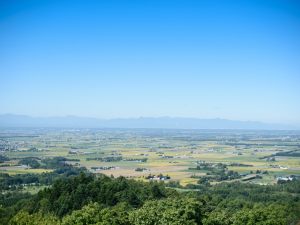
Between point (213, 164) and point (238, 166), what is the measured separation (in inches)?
270

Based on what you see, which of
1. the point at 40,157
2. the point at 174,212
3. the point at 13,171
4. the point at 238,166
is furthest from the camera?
the point at 40,157

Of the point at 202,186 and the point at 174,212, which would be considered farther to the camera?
the point at 202,186

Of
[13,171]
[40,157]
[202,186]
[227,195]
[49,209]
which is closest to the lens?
[49,209]

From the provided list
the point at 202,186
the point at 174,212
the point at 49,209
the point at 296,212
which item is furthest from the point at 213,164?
the point at 174,212

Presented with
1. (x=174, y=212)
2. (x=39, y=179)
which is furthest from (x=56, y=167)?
(x=174, y=212)

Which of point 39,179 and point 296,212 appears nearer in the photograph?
point 296,212

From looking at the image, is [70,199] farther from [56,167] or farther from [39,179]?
[56,167]

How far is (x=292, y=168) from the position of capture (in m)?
93.1

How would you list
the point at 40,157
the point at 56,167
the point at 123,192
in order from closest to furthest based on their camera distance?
the point at 123,192 → the point at 56,167 → the point at 40,157

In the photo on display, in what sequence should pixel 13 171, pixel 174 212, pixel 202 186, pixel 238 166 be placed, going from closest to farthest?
1. pixel 174 212
2. pixel 202 186
3. pixel 13 171
4. pixel 238 166

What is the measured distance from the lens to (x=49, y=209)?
4562 centimetres

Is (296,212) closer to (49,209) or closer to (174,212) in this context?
(174,212)

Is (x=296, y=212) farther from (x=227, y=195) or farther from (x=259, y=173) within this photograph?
(x=259, y=173)

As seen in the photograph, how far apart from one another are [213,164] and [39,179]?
4514 cm
